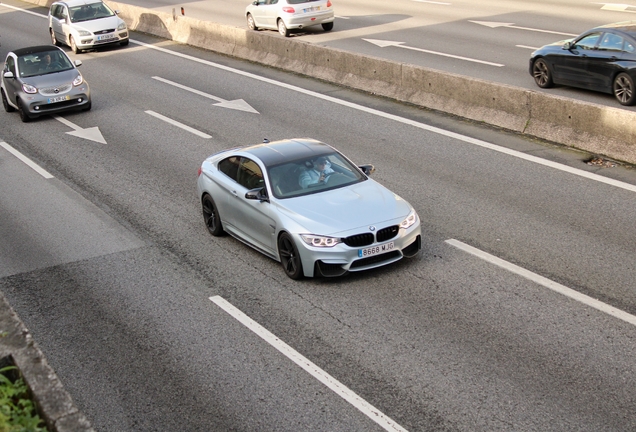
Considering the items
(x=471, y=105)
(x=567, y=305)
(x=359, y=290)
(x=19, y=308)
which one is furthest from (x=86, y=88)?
(x=567, y=305)

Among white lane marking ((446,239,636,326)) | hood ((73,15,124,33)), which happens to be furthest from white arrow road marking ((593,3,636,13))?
white lane marking ((446,239,636,326))

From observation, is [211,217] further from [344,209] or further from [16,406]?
[16,406]

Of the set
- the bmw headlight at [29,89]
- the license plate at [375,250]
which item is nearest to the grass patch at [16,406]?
the license plate at [375,250]

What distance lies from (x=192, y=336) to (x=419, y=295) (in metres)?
2.66

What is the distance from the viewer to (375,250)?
35.0 feet

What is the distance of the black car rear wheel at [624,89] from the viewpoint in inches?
691

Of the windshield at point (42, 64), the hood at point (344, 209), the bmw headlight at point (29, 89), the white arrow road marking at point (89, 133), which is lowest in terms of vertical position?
the white arrow road marking at point (89, 133)

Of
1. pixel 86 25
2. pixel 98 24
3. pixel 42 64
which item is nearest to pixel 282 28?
pixel 98 24

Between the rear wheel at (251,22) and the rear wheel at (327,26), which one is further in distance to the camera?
the rear wheel at (251,22)

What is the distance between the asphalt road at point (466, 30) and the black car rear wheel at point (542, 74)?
0.22m

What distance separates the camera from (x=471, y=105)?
18297 mm

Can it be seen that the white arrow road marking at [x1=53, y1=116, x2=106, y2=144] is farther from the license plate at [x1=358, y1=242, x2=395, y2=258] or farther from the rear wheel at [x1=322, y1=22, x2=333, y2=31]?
the rear wheel at [x1=322, y1=22, x2=333, y2=31]

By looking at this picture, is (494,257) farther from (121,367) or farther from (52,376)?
(52,376)

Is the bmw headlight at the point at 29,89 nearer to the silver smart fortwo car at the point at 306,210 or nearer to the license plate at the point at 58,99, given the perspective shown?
the license plate at the point at 58,99
